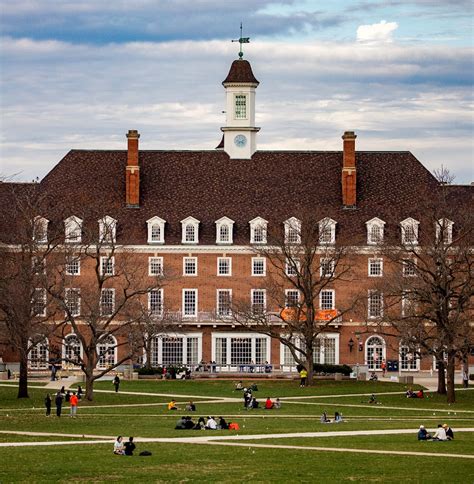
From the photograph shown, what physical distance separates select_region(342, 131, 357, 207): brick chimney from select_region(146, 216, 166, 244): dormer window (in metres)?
12.4

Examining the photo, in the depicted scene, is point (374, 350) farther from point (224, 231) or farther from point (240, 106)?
point (240, 106)

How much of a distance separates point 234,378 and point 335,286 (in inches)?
602

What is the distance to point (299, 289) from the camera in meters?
96.7

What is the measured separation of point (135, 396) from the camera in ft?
276

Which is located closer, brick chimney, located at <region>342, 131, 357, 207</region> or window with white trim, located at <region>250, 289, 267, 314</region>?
window with white trim, located at <region>250, 289, 267, 314</region>

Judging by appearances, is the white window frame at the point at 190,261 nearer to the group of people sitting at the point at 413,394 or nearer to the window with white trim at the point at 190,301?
the window with white trim at the point at 190,301

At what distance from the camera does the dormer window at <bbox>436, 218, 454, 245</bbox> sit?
8481 cm

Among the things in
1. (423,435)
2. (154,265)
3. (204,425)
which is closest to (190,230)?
(154,265)

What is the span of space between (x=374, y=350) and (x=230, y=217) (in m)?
13.2

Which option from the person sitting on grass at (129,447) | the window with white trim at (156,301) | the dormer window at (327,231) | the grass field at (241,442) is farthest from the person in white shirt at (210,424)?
the window with white trim at (156,301)

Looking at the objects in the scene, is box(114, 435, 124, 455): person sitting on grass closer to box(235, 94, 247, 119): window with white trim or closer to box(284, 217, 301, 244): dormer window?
box(284, 217, 301, 244): dormer window

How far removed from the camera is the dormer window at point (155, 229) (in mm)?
112750

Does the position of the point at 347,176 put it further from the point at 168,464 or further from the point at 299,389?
the point at 168,464

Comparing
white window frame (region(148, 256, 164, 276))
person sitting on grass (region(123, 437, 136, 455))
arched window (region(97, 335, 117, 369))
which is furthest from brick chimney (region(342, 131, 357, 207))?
person sitting on grass (region(123, 437, 136, 455))
